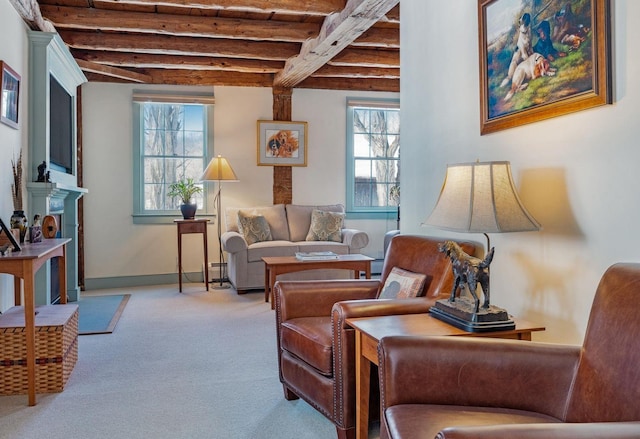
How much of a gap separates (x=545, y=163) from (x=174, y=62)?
483 centimetres

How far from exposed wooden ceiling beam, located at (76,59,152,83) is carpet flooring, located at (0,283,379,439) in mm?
2938

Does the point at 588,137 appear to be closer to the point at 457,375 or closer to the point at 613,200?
the point at 613,200

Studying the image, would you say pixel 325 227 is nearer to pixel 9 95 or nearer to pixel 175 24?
pixel 175 24

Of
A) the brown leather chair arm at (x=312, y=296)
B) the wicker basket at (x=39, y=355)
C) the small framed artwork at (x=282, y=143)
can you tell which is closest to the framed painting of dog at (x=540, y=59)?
the brown leather chair arm at (x=312, y=296)

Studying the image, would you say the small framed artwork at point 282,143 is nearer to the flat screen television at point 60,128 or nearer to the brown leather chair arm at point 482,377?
the flat screen television at point 60,128

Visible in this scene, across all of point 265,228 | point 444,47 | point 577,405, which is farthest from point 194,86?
point 577,405

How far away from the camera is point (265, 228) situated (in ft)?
19.0

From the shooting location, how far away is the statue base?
73.4 inches

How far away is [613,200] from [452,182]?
564 millimetres

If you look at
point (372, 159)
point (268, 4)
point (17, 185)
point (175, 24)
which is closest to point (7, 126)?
point (17, 185)

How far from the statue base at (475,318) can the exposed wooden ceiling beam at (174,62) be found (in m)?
4.68

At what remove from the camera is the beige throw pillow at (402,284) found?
8.05 ft

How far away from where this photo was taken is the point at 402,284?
2.53m

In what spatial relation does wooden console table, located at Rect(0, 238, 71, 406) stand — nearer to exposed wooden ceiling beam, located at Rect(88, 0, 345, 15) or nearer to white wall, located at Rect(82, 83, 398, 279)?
exposed wooden ceiling beam, located at Rect(88, 0, 345, 15)
